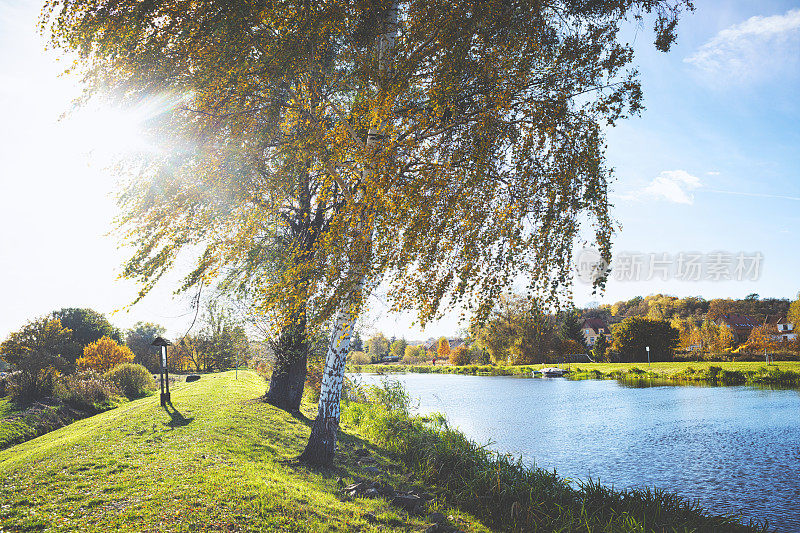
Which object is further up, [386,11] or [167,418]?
[386,11]

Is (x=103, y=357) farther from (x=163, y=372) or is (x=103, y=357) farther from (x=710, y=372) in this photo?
(x=710, y=372)

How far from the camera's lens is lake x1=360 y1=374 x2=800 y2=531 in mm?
9625

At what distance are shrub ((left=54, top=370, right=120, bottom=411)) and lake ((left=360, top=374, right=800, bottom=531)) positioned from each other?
52.6 ft

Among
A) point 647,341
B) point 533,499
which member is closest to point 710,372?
point 647,341

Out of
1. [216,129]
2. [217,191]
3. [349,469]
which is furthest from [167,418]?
[216,129]

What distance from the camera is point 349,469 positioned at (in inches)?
364

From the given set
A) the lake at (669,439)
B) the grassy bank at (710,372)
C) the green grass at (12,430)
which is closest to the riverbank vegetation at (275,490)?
the lake at (669,439)

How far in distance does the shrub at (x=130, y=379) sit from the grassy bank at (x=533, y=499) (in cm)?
2104

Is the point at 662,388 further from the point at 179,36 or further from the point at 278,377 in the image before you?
the point at 179,36

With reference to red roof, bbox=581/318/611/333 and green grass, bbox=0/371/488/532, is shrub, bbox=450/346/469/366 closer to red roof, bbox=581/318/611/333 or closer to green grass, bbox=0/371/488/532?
red roof, bbox=581/318/611/333

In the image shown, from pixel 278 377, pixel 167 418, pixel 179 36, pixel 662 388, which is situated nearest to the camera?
pixel 179 36

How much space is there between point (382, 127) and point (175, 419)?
11100 mm

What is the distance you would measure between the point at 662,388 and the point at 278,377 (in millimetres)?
27423

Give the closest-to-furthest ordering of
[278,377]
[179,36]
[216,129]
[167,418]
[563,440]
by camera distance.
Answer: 1. [179,36]
2. [216,129]
3. [167,418]
4. [563,440]
5. [278,377]
